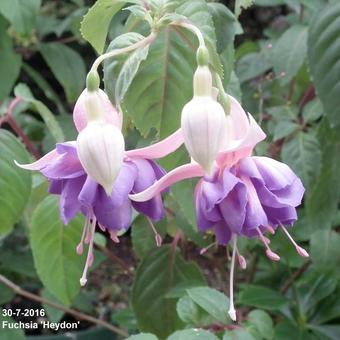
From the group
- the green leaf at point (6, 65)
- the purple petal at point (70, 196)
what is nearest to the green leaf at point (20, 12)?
the green leaf at point (6, 65)

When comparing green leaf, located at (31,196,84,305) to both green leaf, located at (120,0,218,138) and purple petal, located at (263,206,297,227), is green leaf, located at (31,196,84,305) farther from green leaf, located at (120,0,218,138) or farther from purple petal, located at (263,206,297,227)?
purple petal, located at (263,206,297,227)

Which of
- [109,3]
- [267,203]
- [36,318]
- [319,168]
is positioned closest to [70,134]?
[36,318]

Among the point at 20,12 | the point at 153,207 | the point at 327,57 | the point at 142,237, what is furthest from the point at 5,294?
the point at 153,207

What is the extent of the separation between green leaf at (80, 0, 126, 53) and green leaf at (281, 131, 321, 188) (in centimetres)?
44

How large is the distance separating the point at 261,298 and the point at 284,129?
23cm

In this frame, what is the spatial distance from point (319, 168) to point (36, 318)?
79 cm

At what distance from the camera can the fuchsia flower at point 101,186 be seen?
44 centimetres

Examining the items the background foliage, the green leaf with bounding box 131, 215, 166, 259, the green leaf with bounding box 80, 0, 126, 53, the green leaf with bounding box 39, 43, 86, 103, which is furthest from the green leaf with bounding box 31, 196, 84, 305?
the green leaf with bounding box 39, 43, 86, 103

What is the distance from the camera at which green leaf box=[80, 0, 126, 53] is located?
1.84ft

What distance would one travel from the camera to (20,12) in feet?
3.46

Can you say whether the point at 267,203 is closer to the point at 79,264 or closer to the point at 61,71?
the point at 79,264

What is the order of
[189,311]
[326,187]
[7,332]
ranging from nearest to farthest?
1. [189,311]
2. [7,332]
3. [326,187]

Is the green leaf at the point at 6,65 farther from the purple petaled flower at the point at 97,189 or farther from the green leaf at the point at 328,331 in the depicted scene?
the purple petaled flower at the point at 97,189

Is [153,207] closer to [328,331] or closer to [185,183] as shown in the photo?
[185,183]
